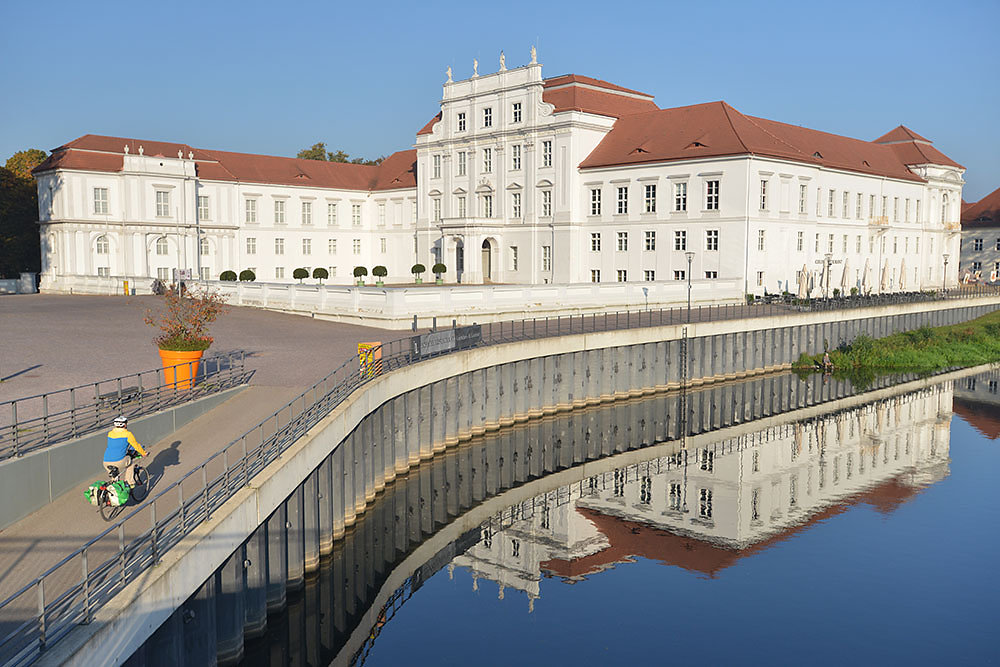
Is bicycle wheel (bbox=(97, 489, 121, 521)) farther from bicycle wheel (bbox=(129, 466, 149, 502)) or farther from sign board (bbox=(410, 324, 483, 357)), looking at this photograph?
sign board (bbox=(410, 324, 483, 357))

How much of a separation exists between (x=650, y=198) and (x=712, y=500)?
39833 mm

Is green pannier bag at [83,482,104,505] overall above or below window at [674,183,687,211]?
below

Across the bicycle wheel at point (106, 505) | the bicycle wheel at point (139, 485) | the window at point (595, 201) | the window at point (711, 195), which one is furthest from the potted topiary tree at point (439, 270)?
the bicycle wheel at point (106, 505)

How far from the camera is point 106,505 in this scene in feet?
48.1

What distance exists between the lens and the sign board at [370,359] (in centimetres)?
2467

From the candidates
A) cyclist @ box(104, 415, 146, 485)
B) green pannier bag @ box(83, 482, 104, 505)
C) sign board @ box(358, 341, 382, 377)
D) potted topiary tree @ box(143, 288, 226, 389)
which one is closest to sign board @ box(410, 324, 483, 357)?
sign board @ box(358, 341, 382, 377)

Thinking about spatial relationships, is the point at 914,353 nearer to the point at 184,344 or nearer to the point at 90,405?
the point at 184,344

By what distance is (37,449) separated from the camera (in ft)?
50.8

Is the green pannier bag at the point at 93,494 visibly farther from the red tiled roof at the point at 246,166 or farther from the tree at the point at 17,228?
the tree at the point at 17,228

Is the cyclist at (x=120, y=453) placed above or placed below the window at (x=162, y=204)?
below

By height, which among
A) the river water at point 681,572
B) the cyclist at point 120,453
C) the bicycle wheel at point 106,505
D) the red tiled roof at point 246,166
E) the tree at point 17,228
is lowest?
the river water at point 681,572

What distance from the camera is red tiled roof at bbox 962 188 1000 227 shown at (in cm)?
10644

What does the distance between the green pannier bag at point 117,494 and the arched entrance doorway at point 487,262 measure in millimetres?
60308

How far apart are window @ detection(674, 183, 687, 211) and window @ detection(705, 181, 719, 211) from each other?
69.0 inches
